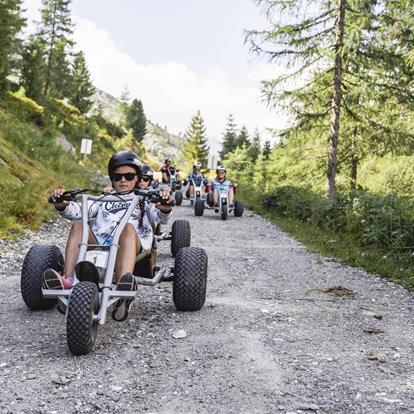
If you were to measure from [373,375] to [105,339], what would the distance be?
2.28 m

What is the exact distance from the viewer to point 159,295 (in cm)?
594

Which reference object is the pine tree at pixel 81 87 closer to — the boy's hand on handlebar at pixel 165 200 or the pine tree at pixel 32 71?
the pine tree at pixel 32 71

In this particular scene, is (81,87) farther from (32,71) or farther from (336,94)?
(336,94)

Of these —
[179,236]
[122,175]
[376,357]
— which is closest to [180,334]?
[376,357]

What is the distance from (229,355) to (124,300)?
115 centimetres

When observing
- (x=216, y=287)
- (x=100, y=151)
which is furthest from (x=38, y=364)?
(x=100, y=151)

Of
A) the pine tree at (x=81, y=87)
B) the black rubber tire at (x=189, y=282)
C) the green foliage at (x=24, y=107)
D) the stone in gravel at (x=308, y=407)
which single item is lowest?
the stone in gravel at (x=308, y=407)

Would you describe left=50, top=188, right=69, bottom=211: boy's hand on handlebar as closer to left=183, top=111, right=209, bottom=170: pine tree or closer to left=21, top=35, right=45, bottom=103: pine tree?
left=21, top=35, right=45, bottom=103: pine tree

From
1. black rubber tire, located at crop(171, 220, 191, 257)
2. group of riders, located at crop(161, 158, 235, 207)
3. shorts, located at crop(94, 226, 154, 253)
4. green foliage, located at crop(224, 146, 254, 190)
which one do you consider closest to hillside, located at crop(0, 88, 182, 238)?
black rubber tire, located at crop(171, 220, 191, 257)

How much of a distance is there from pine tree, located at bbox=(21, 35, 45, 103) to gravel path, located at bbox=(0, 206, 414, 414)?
110 feet

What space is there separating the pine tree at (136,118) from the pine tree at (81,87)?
30457mm

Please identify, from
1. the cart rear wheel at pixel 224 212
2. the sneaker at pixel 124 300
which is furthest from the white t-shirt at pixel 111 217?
the cart rear wheel at pixel 224 212

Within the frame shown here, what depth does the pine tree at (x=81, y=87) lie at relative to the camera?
58725 mm

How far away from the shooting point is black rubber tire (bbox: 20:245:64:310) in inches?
191
